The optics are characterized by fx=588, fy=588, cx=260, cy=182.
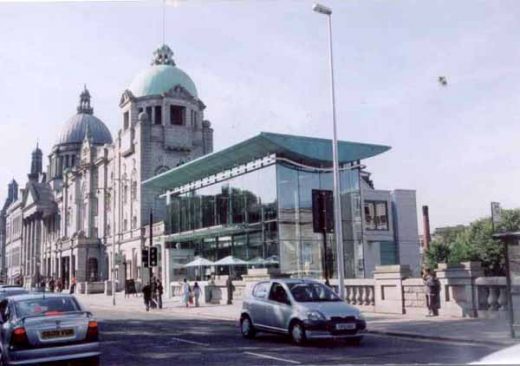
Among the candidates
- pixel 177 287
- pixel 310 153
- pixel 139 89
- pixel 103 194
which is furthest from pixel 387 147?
pixel 103 194

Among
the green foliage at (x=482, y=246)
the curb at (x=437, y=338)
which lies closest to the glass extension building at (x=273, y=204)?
the green foliage at (x=482, y=246)

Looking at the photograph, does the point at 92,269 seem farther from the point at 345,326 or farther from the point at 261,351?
the point at 345,326

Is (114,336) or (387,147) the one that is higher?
(387,147)

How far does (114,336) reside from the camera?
1756 cm

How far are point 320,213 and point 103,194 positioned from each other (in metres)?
61.7

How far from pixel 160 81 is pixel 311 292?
56.3 meters

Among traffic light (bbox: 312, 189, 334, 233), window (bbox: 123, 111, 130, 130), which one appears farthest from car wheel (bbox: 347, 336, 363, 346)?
window (bbox: 123, 111, 130, 130)

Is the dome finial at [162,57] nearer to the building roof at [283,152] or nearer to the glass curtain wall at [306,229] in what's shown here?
the building roof at [283,152]

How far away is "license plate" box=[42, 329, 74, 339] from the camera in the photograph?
10375 millimetres

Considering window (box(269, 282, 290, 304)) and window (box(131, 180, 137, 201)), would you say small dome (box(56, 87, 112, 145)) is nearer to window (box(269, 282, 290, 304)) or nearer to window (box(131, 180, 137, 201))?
window (box(131, 180, 137, 201))

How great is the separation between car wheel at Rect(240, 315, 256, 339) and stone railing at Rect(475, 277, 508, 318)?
299 inches

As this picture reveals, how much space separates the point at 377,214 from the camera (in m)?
62.0

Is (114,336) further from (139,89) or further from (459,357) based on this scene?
(139,89)

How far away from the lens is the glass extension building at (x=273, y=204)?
41500 millimetres
